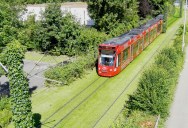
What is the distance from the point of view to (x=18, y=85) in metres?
16.5

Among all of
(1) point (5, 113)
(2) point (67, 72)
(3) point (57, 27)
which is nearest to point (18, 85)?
(1) point (5, 113)

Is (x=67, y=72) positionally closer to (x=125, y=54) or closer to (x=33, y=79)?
(x=33, y=79)

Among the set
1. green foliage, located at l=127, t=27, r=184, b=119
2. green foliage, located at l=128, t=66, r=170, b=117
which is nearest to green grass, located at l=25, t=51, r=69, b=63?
green foliage, located at l=127, t=27, r=184, b=119

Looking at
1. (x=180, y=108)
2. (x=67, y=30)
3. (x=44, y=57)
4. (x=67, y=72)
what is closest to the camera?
(x=180, y=108)

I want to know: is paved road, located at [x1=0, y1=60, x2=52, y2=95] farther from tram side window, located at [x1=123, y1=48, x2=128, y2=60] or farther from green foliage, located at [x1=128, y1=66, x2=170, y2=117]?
green foliage, located at [x1=128, y1=66, x2=170, y2=117]

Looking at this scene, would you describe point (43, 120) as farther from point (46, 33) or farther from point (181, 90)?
point (46, 33)

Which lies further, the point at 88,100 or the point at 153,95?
the point at 88,100

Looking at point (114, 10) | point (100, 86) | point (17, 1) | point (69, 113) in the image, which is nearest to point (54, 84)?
point (100, 86)

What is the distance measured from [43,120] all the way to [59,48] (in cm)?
2055

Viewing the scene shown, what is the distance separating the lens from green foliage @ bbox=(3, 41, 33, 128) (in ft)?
52.6

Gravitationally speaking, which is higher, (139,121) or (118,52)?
(118,52)

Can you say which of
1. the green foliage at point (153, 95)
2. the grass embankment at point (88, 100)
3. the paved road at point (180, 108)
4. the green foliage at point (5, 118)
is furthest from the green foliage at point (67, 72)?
the paved road at point (180, 108)

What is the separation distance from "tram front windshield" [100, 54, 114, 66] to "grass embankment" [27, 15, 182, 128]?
176 centimetres

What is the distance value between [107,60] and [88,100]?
242 inches
